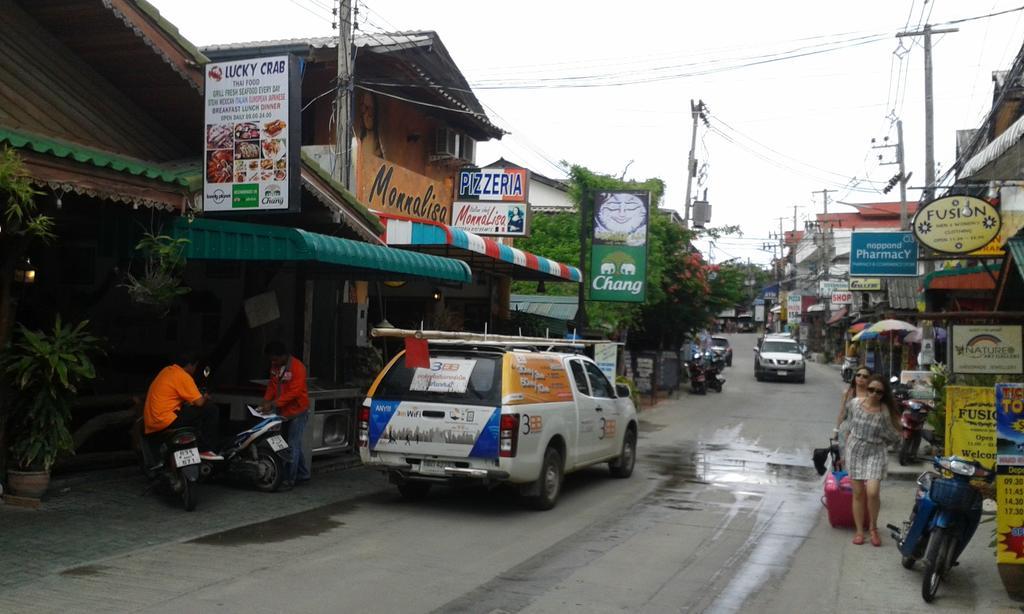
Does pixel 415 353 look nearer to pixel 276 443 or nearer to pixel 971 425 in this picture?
pixel 276 443

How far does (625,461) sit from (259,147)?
6759 mm

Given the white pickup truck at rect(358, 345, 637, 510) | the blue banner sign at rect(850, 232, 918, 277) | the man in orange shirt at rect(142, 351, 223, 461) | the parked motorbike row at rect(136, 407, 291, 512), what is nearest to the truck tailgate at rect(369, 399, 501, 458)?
the white pickup truck at rect(358, 345, 637, 510)

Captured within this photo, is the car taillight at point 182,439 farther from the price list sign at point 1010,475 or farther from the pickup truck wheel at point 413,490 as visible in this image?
the price list sign at point 1010,475

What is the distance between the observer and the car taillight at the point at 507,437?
9359 mm

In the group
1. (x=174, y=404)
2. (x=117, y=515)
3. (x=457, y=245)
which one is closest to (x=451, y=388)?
(x=174, y=404)

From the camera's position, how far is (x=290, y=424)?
1080cm

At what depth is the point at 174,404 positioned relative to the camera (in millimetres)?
9453

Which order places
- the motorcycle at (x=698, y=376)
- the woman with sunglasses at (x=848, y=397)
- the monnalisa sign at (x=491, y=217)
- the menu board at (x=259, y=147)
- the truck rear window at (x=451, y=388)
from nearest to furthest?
the woman with sunglasses at (x=848, y=397) < the truck rear window at (x=451, y=388) < the menu board at (x=259, y=147) < the monnalisa sign at (x=491, y=217) < the motorcycle at (x=698, y=376)

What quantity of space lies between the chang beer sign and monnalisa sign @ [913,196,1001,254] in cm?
804

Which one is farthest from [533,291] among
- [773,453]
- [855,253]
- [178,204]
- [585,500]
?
[178,204]

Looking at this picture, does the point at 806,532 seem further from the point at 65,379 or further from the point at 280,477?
the point at 65,379

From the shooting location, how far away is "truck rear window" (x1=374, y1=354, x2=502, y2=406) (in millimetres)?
9633

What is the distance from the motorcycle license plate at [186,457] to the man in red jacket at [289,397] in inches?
58.4

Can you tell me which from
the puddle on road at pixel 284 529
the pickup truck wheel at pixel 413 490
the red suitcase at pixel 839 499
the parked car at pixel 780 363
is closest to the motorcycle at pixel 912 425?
the red suitcase at pixel 839 499
